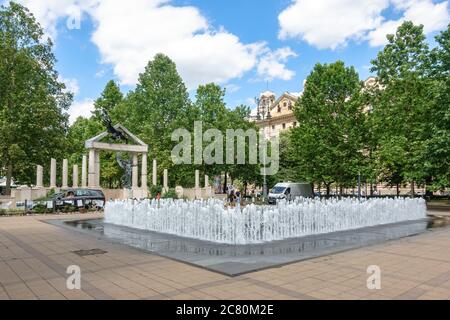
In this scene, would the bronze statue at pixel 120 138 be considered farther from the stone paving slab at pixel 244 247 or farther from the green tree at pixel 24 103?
the stone paving slab at pixel 244 247

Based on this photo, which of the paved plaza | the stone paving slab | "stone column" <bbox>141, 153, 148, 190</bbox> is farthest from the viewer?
"stone column" <bbox>141, 153, 148, 190</bbox>

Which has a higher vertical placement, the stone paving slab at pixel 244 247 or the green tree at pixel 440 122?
the green tree at pixel 440 122

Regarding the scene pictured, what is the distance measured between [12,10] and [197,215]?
119 feet

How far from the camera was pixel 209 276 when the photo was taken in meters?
6.65

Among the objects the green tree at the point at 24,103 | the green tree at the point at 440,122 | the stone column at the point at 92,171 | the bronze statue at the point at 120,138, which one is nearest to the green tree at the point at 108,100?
the green tree at the point at 24,103

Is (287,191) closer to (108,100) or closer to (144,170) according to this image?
(144,170)

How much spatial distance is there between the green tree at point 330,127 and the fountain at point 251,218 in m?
18.5

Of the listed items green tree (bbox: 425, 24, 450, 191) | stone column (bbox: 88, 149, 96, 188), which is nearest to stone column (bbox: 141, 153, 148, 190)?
stone column (bbox: 88, 149, 96, 188)

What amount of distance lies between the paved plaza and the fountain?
9.12 ft

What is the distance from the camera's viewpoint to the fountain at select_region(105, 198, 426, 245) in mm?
10805

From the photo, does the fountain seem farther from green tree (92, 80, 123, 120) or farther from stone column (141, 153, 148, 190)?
green tree (92, 80, 123, 120)

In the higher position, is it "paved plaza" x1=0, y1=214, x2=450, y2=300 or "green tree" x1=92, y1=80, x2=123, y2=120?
"green tree" x1=92, y1=80, x2=123, y2=120

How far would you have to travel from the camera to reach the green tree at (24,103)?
33.6 m
